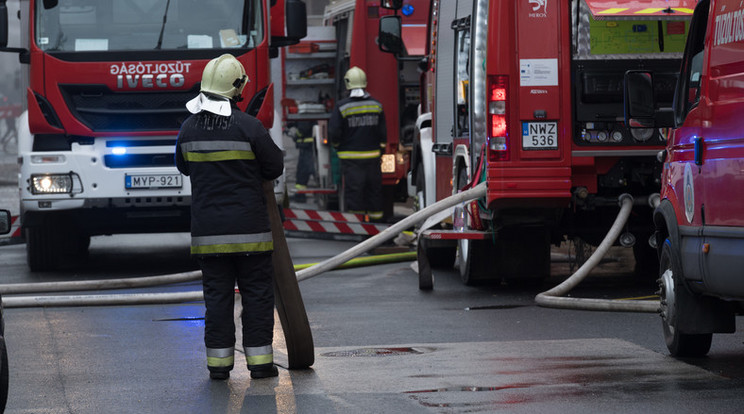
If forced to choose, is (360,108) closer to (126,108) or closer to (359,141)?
(359,141)

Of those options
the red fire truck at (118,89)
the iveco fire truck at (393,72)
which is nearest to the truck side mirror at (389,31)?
the red fire truck at (118,89)

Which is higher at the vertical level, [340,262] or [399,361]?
[340,262]

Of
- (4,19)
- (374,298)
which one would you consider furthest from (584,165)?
(4,19)

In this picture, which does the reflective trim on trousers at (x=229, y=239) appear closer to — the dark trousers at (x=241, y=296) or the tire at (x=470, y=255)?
the dark trousers at (x=241, y=296)

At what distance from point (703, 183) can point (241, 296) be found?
249cm

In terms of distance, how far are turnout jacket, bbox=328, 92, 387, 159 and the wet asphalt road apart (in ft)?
17.7

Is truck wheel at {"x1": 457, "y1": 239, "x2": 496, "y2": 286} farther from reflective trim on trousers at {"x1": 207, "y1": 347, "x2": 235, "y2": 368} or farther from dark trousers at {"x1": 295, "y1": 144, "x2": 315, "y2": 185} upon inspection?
dark trousers at {"x1": 295, "y1": 144, "x2": 315, "y2": 185}

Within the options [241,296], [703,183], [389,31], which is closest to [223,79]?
[241,296]

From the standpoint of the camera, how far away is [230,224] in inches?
294

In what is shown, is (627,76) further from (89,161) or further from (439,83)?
(89,161)

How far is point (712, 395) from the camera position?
6.64 metres

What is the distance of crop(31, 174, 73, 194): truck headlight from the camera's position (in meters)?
13.0

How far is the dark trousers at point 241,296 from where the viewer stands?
749 centimetres

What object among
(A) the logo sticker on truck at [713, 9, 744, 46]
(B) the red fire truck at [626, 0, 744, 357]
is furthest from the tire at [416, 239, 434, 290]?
(A) the logo sticker on truck at [713, 9, 744, 46]
